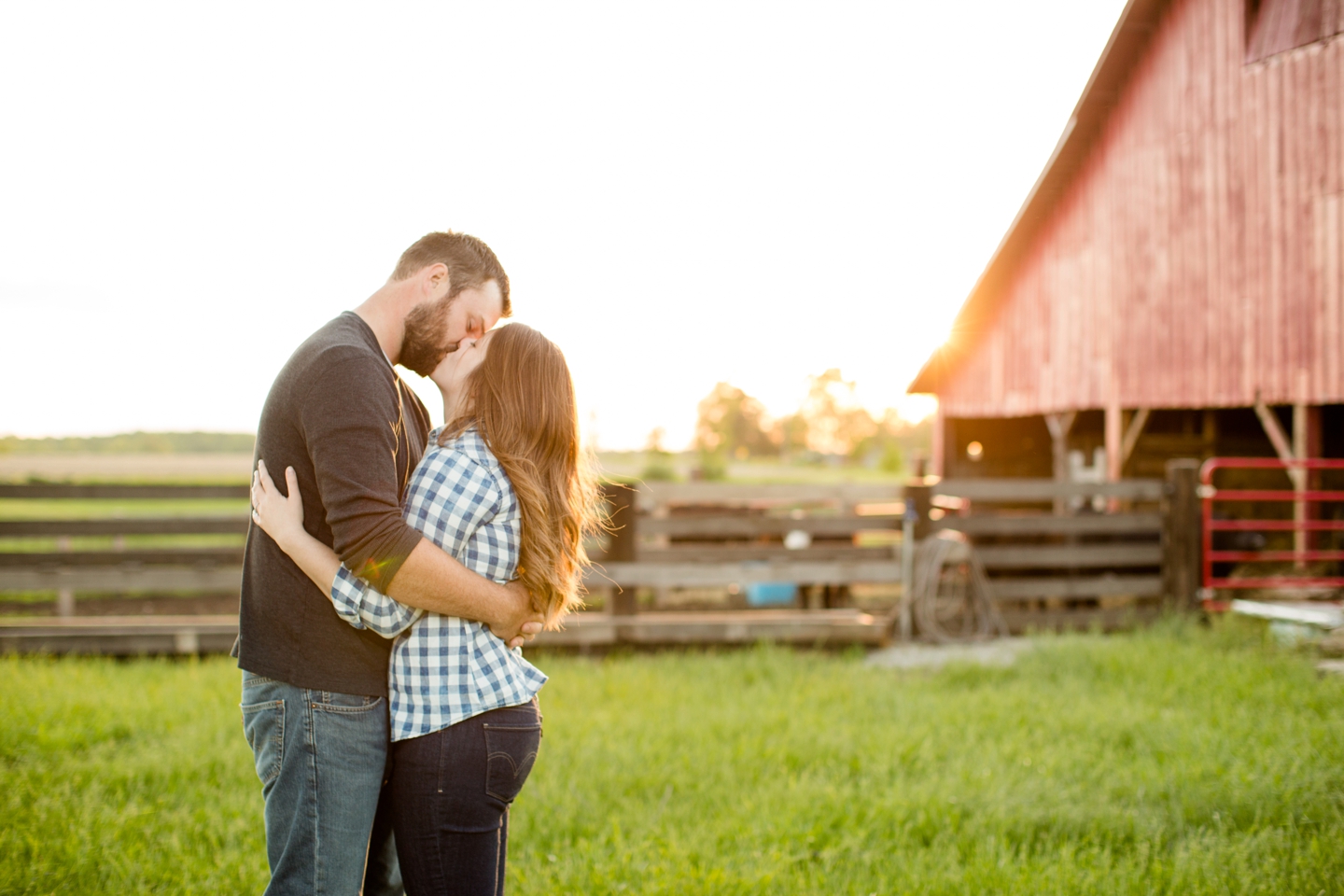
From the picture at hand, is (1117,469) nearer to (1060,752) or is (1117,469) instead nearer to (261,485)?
(1060,752)

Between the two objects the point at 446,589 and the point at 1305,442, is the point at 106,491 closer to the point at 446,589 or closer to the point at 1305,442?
the point at 446,589

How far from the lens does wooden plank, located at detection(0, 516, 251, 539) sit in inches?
286

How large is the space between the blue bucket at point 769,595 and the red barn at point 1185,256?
5216 millimetres

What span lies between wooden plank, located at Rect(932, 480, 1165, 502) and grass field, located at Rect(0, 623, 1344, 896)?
7.45 feet

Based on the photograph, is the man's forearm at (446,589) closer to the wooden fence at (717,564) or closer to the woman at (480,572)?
the woman at (480,572)

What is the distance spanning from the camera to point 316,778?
2012mm

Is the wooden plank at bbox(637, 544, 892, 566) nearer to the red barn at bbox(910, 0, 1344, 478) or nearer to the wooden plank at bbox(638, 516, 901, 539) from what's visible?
the wooden plank at bbox(638, 516, 901, 539)

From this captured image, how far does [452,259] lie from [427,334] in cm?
20

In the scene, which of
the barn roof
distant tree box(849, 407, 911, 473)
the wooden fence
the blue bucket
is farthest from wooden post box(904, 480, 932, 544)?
distant tree box(849, 407, 911, 473)

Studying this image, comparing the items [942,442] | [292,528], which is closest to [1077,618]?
[292,528]

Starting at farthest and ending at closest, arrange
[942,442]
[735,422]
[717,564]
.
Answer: [735,422] → [942,442] → [717,564]

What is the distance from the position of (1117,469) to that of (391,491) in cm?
1243

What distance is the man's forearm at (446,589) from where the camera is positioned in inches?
76.3

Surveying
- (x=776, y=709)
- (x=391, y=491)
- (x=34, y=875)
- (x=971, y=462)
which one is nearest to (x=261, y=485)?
(x=391, y=491)
